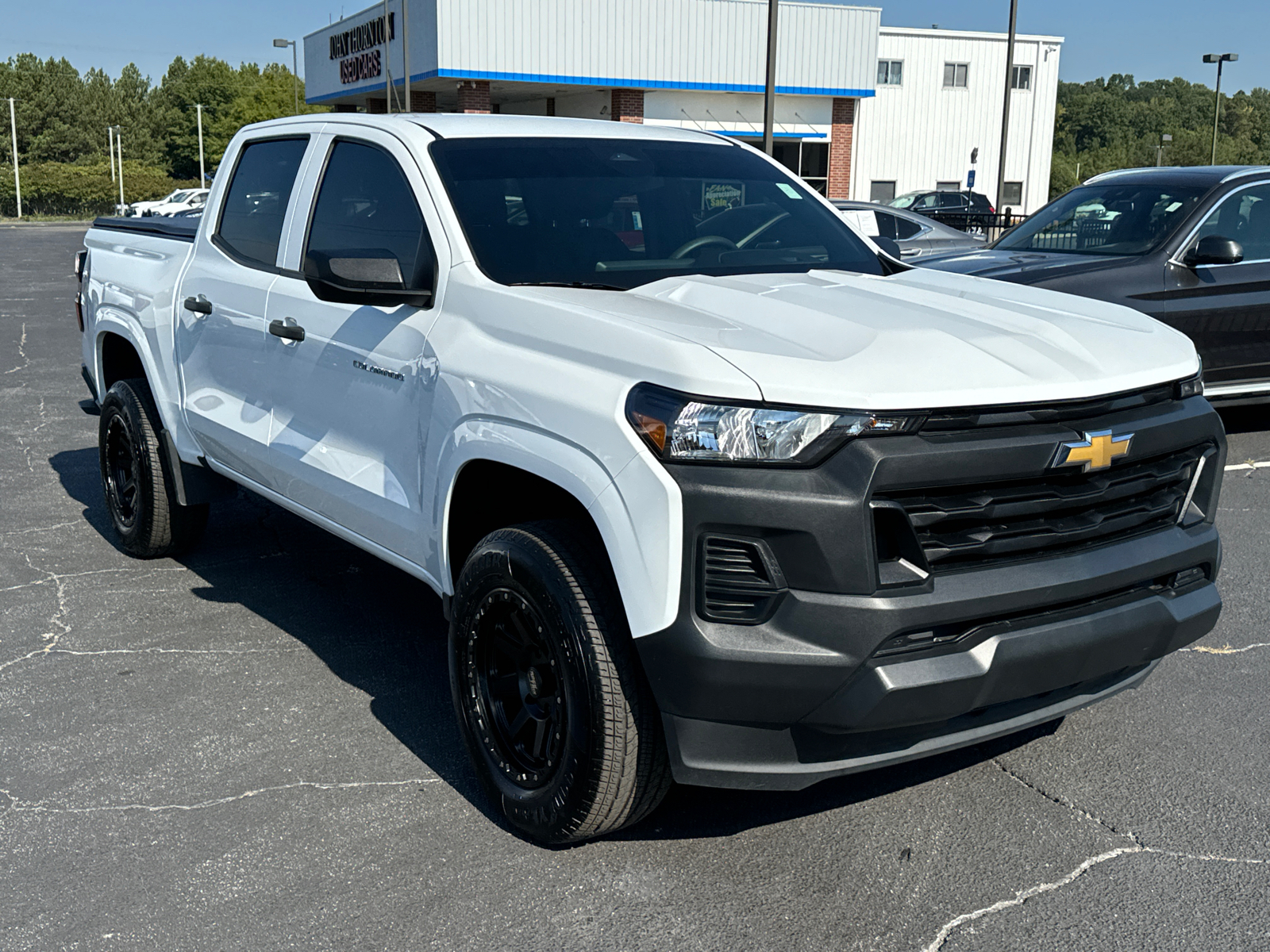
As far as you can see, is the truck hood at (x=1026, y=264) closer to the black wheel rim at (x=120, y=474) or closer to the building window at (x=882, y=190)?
the black wheel rim at (x=120, y=474)

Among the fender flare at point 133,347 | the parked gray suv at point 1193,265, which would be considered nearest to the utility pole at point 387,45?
the parked gray suv at point 1193,265

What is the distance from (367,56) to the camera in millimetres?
39906

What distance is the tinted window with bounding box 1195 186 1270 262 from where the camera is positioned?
26.7 feet

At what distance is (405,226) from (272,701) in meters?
1.65

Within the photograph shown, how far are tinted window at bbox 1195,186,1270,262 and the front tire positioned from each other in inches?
257

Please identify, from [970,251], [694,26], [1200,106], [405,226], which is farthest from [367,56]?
[1200,106]

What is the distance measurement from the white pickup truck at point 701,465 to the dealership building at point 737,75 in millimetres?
27966

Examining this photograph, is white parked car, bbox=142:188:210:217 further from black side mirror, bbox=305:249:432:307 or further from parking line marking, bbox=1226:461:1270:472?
black side mirror, bbox=305:249:432:307

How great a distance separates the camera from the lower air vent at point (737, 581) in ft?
8.95

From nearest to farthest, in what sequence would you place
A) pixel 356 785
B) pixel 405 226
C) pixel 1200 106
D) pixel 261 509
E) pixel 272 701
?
1. pixel 356 785
2. pixel 405 226
3. pixel 272 701
4. pixel 261 509
5. pixel 1200 106

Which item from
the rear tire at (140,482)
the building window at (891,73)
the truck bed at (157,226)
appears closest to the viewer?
the rear tire at (140,482)

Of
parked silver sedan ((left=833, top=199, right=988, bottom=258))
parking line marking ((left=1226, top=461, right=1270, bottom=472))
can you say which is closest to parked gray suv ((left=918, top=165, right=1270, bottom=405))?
parking line marking ((left=1226, top=461, right=1270, bottom=472))

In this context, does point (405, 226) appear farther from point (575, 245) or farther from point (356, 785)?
point (356, 785)

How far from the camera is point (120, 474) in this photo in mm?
6090
